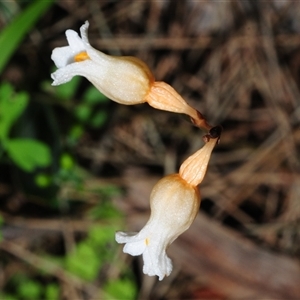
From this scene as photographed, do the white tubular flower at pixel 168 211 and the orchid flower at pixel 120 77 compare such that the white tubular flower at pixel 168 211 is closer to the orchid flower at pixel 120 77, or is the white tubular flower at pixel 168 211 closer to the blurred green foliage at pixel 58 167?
the orchid flower at pixel 120 77

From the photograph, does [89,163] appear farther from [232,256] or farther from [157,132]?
[232,256]

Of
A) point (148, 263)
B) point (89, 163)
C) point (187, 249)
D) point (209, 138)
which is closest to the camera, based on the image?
point (209, 138)

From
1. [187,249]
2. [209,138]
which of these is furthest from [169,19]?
[209,138]

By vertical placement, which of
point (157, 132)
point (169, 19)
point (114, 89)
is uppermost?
point (169, 19)

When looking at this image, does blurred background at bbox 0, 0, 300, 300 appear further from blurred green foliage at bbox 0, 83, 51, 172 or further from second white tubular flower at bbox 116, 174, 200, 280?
second white tubular flower at bbox 116, 174, 200, 280

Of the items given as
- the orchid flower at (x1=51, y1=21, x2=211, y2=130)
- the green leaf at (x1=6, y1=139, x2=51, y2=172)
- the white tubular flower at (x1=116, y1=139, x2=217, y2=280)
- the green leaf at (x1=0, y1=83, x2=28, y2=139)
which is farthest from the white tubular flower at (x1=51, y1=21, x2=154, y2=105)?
the green leaf at (x1=6, y1=139, x2=51, y2=172)

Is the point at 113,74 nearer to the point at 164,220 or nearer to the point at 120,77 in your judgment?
the point at 120,77
